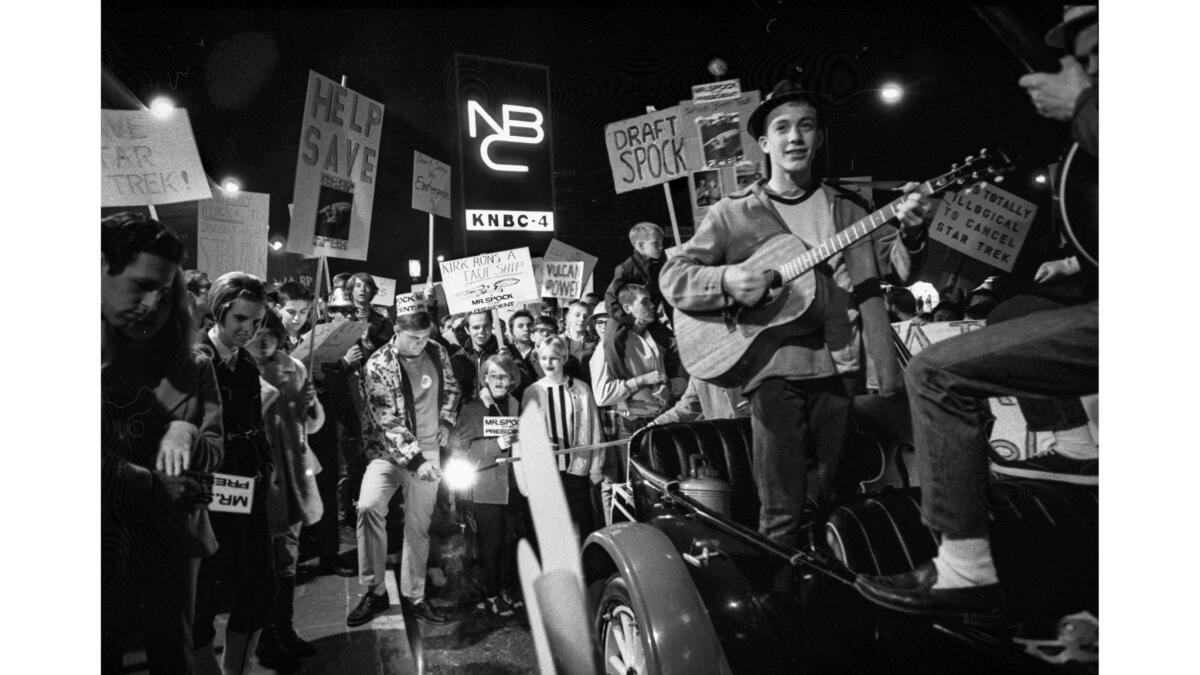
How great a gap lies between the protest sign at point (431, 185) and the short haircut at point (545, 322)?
1.76ft

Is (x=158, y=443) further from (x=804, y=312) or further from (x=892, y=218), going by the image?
(x=892, y=218)

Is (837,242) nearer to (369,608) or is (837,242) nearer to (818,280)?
(818,280)

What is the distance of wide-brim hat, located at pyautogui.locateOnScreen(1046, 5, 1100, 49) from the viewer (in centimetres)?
212

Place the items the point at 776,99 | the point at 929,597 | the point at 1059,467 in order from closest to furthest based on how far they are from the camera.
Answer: the point at 929,597
the point at 1059,467
the point at 776,99

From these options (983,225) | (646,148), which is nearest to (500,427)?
(646,148)

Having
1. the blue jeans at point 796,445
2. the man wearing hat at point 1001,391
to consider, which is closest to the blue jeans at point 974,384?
the man wearing hat at point 1001,391

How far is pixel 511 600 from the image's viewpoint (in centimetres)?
270

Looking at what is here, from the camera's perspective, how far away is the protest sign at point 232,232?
99.0 inches

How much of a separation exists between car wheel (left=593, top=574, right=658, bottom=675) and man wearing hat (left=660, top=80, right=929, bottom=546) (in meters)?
0.53

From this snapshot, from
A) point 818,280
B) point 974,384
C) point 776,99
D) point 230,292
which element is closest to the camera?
point 974,384

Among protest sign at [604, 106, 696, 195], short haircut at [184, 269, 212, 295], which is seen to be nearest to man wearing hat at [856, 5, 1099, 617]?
protest sign at [604, 106, 696, 195]

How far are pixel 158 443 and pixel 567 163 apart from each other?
1.77 metres

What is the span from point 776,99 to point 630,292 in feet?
2.83

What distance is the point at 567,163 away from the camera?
8.70 ft
